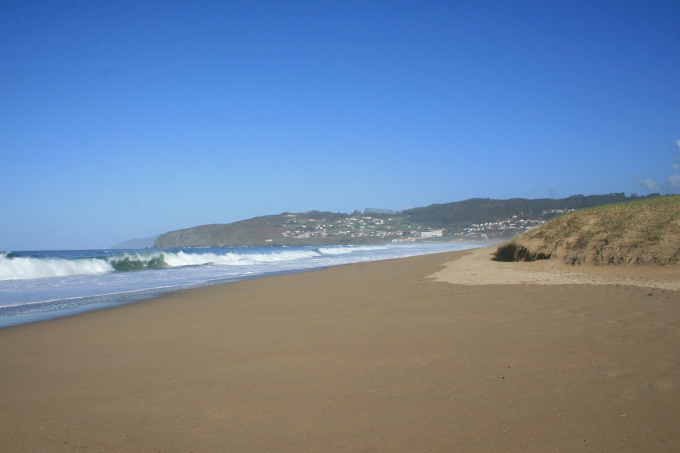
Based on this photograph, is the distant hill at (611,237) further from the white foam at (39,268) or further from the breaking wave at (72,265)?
the white foam at (39,268)

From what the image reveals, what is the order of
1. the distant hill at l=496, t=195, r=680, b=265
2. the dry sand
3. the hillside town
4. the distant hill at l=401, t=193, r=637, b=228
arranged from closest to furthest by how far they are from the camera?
1. the dry sand
2. the distant hill at l=496, t=195, r=680, b=265
3. the distant hill at l=401, t=193, r=637, b=228
4. the hillside town

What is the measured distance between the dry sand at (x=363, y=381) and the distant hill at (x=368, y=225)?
2741 inches

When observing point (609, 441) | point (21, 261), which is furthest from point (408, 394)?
point (21, 261)

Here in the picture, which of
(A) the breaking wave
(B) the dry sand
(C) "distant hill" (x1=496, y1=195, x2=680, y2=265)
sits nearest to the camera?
(B) the dry sand

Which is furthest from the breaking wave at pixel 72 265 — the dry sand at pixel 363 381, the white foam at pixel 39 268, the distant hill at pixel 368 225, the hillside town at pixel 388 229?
the distant hill at pixel 368 225

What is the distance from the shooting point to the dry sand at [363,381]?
9.39 ft

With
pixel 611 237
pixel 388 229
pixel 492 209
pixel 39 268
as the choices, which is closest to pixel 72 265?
pixel 39 268

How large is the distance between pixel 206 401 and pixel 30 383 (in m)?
2.00

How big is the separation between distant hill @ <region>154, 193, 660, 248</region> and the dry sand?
69.6 m

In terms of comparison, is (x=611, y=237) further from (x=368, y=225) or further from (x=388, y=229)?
(x=368, y=225)

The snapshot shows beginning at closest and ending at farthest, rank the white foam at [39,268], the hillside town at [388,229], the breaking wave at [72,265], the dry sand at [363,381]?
the dry sand at [363,381] → the white foam at [39,268] → the breaking wave at [72,265] → the hillside town at [388,229]

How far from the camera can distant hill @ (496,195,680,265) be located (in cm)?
1071

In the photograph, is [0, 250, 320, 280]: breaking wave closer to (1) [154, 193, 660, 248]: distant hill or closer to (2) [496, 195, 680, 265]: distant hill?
(2) [496, 195, 680, 265]: distant hill

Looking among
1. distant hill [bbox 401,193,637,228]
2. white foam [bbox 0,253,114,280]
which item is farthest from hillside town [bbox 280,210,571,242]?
white foam [bbox 0,253,114,280]
